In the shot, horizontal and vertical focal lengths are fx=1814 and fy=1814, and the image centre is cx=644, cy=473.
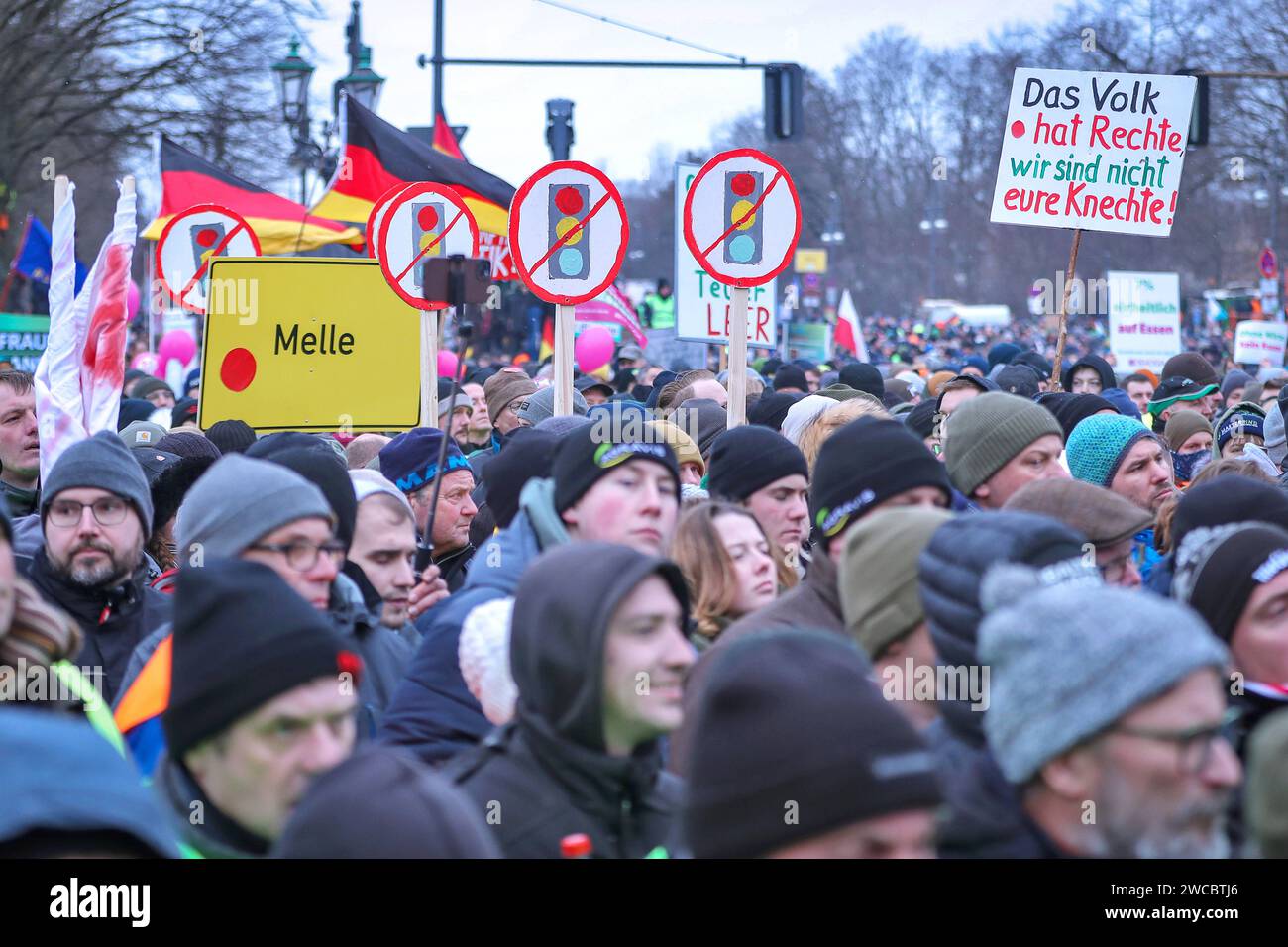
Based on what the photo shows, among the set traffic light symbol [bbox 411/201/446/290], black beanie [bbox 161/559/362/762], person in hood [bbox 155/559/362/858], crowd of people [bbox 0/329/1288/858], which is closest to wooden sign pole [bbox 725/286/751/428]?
crowd of people [bbox 0/329/1288/858]

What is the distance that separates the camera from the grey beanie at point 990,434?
5.95 m

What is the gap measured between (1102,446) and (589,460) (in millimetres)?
2788

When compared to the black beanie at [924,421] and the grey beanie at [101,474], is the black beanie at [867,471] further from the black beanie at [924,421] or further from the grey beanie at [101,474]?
the black beanie at [924,421]

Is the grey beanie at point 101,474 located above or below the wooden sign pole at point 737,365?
below

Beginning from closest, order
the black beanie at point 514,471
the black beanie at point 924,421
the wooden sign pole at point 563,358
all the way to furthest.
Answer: the black beanie at point 514,471
the wooden sign pole at point 563,358
the black beanie at point 924,421

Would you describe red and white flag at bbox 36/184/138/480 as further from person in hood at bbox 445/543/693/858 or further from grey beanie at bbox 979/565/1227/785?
grey beanie at bbox 979/565/1227/785

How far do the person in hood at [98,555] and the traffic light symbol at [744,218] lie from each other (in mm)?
3515

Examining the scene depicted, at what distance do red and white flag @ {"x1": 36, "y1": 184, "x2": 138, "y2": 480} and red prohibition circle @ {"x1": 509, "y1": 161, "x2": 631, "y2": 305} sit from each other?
1.65m

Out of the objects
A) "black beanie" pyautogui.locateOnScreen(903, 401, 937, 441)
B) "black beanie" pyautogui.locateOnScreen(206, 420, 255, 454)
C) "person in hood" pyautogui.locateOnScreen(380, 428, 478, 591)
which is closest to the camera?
"person in hood" pyautogui.locateOnScreen(380, 428, 478, 591)

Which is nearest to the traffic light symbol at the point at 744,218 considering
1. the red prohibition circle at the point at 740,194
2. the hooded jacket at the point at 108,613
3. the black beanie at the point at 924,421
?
the red prohibition circle at the point at 740,194

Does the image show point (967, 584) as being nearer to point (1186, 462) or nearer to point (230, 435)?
point (230, 435)

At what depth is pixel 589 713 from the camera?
3.40 m

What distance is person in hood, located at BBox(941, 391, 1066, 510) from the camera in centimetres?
595

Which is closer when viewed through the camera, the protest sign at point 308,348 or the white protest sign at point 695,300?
the protest sign at point 308,348
